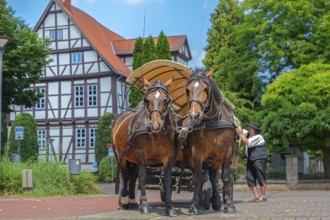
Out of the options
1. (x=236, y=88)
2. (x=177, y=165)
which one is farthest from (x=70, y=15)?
(x=177, y=165)

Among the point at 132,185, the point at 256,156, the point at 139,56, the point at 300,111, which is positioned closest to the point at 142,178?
the point at 132,185

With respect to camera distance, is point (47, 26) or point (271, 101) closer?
point (271, 101)

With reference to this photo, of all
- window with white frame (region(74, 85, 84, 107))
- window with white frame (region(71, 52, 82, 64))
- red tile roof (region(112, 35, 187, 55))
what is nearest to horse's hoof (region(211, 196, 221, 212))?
window with white frame (region(74, 85, 84, 107))

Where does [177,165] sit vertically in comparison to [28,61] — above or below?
below

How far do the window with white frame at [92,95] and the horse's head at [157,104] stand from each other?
36.5m

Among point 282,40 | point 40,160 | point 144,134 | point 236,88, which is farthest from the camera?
point 236,88

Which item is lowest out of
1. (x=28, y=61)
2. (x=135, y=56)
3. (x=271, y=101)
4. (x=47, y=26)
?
(x=271, y=101)

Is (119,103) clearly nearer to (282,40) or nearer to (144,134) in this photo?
(282,40)

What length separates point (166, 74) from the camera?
37.4 ft

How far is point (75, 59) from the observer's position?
149 feet

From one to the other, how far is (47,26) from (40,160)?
94.9 feet

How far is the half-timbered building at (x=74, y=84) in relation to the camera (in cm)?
4469

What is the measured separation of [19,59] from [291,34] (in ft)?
49.1

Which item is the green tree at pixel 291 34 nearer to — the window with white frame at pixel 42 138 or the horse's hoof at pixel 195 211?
the horse's hoof at pixel 195 211
